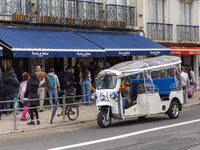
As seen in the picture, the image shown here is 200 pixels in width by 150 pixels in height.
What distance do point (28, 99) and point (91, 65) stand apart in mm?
7924

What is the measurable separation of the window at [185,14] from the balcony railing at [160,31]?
175 cm

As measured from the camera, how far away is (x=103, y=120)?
1309 cm

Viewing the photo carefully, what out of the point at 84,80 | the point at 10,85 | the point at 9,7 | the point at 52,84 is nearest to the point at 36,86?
the point at 10,85

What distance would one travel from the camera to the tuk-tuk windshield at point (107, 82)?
44.1 feet

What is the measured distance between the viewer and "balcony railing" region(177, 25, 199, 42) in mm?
26734

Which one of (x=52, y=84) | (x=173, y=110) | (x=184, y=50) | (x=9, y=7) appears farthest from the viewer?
(x=184, y=50)

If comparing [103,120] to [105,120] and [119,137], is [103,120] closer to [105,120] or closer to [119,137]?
[105,120]

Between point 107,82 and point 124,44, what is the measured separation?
8125mm

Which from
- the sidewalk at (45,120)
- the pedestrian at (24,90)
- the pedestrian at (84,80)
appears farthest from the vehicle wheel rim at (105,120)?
the pedestrian at (84,80)

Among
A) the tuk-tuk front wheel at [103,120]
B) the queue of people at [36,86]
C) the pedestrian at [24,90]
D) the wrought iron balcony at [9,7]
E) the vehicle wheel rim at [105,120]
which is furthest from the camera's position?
the wrought iron balcony at [9,7]

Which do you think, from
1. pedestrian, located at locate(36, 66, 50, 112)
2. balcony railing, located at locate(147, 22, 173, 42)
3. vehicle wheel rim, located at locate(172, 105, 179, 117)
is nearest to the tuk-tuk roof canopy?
vehicle wheel rim, located at locate(172, 105, 179, 117)

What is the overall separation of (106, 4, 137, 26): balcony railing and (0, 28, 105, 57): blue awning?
319 centimetres

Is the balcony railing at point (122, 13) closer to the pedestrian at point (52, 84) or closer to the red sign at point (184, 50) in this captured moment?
the red sign at point (184, 50)

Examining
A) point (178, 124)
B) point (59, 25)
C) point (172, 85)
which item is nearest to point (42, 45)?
point (59, 25)
